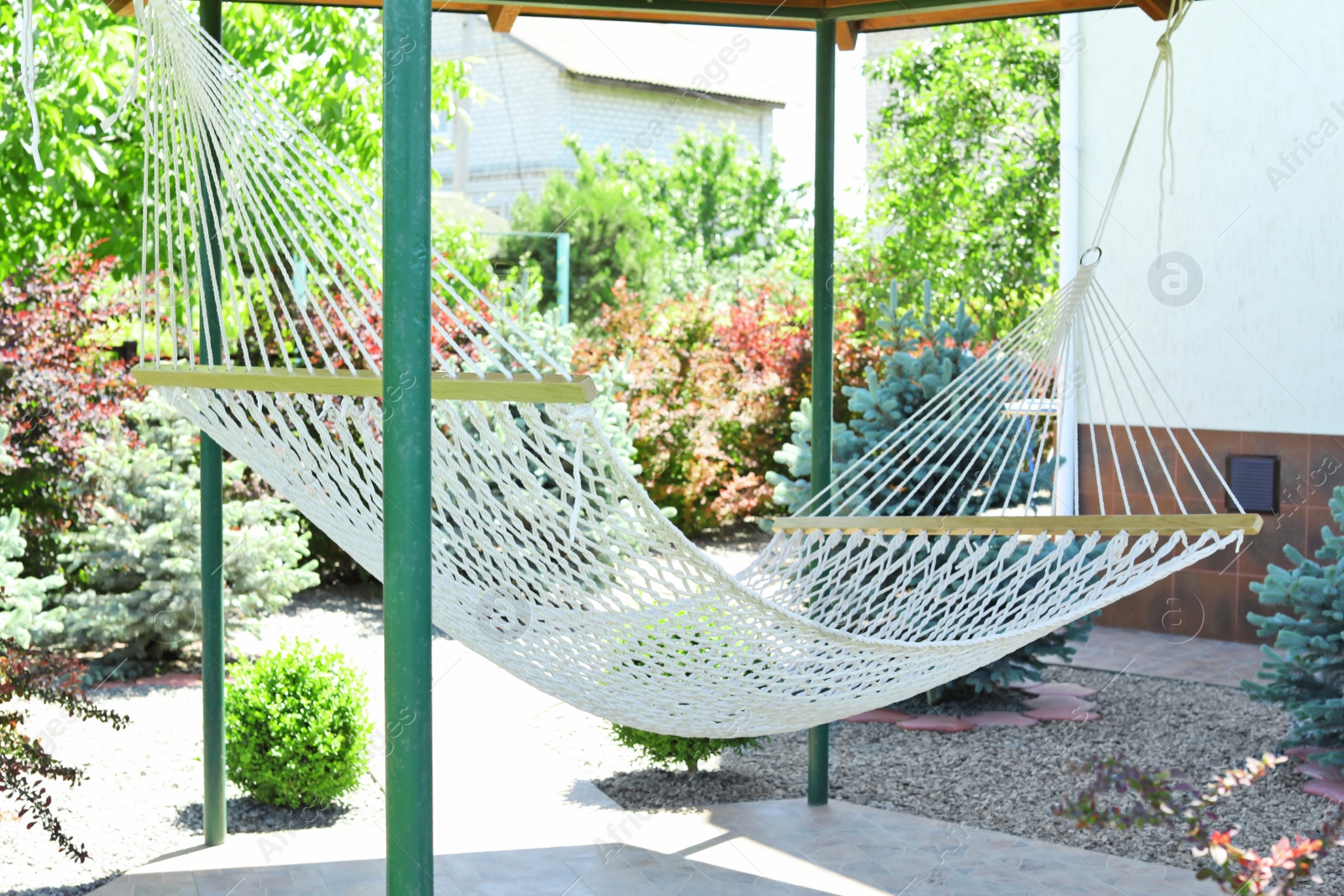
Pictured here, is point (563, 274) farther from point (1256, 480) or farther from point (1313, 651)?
point (1313, 651)

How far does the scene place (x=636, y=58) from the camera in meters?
17.8

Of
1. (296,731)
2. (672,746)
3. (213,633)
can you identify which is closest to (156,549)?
(296,731)

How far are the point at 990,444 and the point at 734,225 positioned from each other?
12.6m

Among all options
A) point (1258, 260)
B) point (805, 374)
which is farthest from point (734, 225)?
point (1258, 260)

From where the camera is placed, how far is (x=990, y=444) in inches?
162

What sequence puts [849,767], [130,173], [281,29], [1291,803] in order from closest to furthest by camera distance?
[1291,803] → [849,767] → [130,173] → [281,29]

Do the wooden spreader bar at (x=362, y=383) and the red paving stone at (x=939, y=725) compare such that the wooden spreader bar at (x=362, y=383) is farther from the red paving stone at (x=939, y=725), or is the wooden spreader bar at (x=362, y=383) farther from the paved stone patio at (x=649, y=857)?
the red paving stone at (x=939, y=725)

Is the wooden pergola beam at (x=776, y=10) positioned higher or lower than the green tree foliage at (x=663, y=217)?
lower

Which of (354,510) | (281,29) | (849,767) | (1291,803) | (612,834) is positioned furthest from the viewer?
(281,29)

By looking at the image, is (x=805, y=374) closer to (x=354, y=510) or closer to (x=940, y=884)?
(x=940, y=884)

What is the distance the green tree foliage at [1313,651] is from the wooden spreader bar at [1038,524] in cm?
81

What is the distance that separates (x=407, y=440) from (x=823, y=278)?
1.72 meters

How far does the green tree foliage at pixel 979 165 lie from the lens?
7.96 m

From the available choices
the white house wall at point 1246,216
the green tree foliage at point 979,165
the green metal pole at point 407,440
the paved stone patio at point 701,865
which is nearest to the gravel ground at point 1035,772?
the paved stone patio at point 701,865
